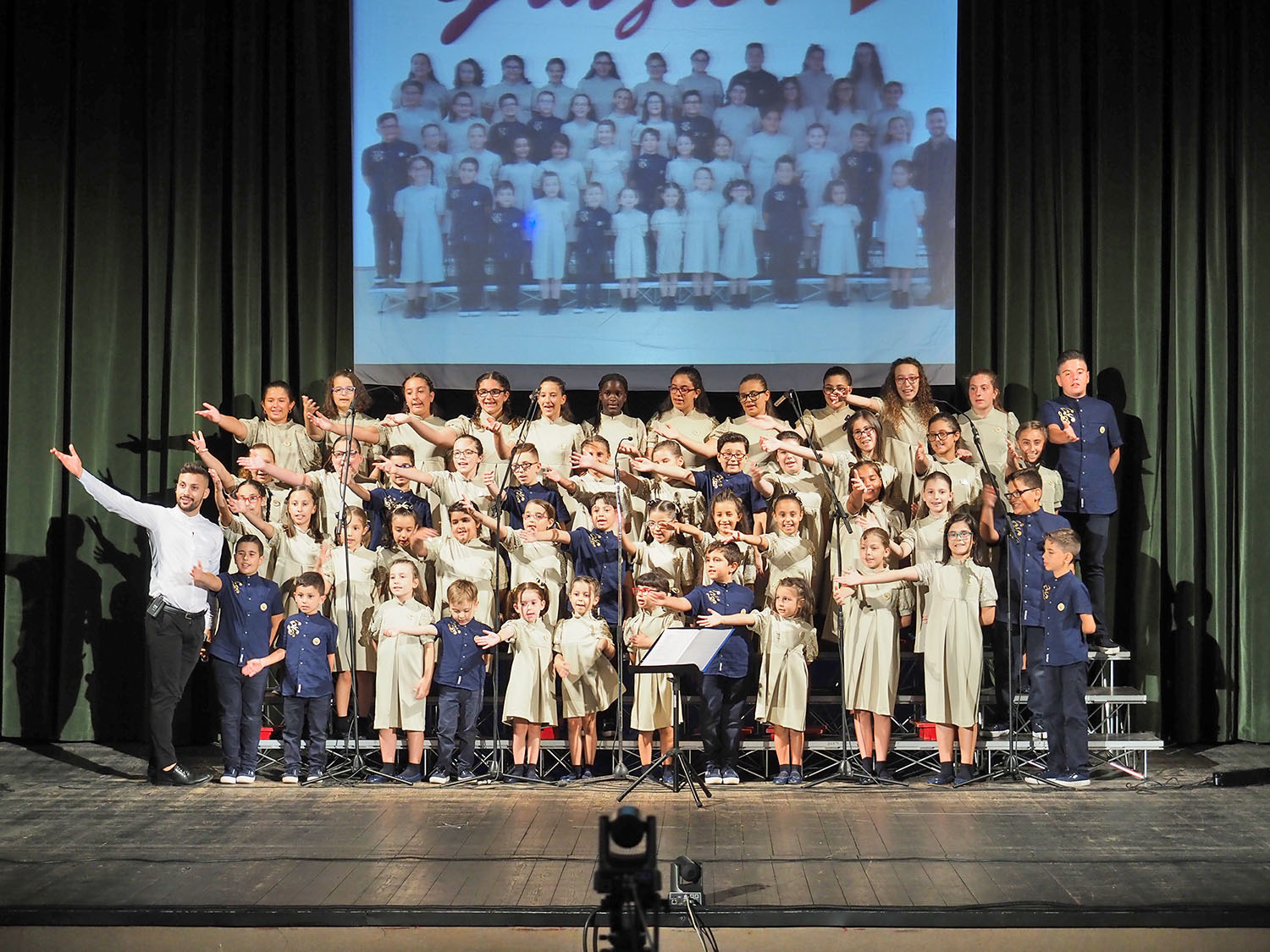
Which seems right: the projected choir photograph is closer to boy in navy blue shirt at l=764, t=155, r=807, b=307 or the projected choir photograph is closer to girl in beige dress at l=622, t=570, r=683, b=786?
boy in navy blue shirt at l=764, t=155, r=807, b=307

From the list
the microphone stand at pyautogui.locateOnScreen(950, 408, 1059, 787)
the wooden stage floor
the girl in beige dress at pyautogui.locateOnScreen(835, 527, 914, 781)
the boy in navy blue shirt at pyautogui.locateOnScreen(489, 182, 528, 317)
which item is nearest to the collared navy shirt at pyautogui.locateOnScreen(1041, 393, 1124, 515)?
the microphone stand at pyautogui.locateOnScreen(950, 408, 1059, 787)

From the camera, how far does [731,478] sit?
22.4 feet

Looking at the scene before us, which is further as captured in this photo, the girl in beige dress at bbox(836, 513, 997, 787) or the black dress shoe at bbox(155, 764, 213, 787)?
the black dress shoe at bbox(155, 764, 213, 787)

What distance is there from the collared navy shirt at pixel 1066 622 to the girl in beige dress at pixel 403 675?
9.14 feet

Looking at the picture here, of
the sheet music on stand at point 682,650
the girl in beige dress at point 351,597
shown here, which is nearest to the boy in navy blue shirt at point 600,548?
the girl in beige dress at point 351,597

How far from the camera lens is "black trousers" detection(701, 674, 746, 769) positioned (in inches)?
246

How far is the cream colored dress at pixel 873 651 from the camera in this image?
246 inches

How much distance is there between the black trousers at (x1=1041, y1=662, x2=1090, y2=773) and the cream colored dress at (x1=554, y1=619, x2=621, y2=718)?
1.94 meters

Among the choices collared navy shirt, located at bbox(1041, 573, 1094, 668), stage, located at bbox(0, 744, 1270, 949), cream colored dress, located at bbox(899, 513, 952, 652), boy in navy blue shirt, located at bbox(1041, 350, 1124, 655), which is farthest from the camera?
boy in navy blue shirt, located at bbox(1041, 350, 1124, 655)

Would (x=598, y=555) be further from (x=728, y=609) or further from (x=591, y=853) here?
(x=591, y=853)

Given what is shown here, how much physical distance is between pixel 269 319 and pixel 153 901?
4.25 m

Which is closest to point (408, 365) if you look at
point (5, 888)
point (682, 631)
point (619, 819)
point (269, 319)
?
point (269, 319)

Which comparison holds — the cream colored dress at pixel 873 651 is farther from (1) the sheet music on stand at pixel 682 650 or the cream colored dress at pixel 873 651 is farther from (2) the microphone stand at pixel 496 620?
(2) the microphone stand at pixel 496 620

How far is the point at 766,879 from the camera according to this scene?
15.3 ft
